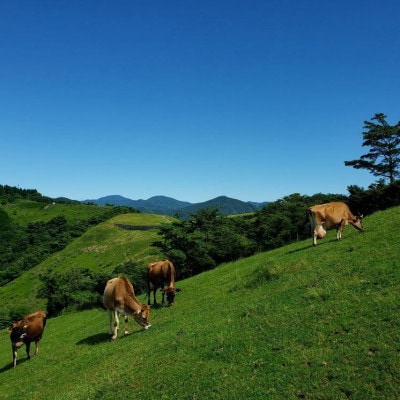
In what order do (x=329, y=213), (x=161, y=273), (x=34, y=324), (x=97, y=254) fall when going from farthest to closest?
(x=97, y=254)
(x=161, y=273)
(x=329, y=213)
(x=34, y=324)

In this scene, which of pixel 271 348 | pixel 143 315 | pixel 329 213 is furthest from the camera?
pixel 329 213

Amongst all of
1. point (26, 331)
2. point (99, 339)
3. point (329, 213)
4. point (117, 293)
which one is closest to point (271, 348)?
point (117, 293)

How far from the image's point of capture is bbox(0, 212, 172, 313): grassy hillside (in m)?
120

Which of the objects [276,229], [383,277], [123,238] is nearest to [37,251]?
[123,238]

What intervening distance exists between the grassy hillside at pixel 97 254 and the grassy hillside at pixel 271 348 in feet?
294

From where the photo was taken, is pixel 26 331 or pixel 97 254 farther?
pixel 97 254

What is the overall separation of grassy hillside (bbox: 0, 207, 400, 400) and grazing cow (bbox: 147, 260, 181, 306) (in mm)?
3395

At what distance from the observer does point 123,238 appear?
151 metres

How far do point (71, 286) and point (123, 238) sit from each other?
85.9 metres

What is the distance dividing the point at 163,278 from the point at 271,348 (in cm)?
1417

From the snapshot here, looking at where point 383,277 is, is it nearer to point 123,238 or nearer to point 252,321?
point 252,321

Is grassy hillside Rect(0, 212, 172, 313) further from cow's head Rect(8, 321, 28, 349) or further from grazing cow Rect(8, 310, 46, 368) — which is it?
cow's head Rect(8, 321, 28, 349)

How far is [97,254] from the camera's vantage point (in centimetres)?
14175

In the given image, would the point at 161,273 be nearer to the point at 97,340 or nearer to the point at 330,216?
the point at 97,340
